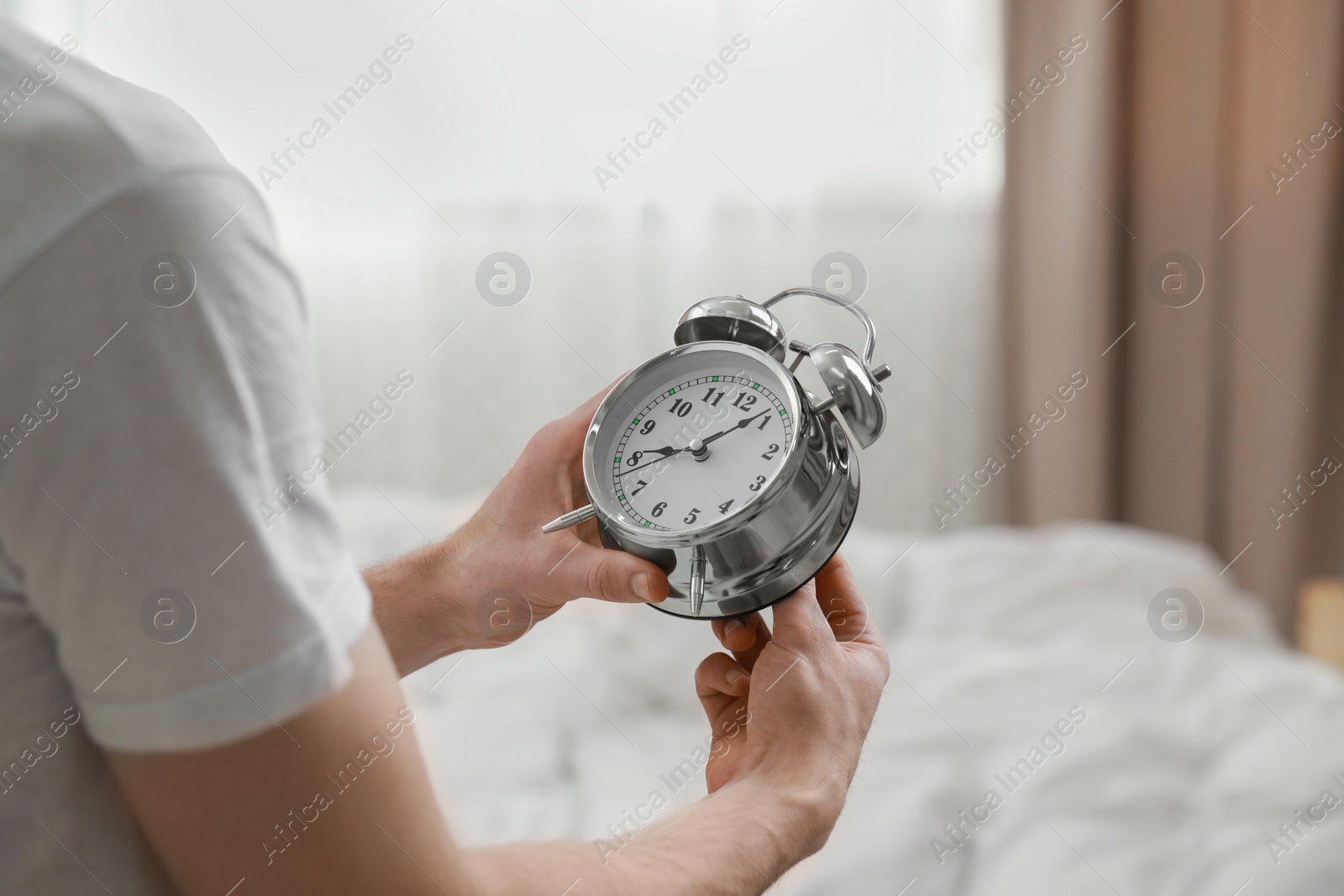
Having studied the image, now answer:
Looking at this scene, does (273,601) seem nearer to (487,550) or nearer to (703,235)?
(487,550)

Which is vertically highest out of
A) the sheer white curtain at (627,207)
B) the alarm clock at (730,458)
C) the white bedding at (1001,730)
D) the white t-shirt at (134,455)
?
the white t-shirt at (134,455)

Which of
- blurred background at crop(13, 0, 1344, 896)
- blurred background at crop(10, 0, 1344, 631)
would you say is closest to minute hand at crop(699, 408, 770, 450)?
blurred background at crop(13, 0, 1344, 896)

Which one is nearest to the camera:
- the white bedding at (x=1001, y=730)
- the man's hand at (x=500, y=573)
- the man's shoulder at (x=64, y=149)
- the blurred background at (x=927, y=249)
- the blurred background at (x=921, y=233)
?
the man's shoulder at (x=64, y=149)

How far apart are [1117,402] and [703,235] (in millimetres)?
1230

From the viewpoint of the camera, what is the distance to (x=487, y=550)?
0.78 metres

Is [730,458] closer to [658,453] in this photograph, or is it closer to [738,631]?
[658,453]

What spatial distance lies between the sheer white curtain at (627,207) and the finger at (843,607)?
5.29ft

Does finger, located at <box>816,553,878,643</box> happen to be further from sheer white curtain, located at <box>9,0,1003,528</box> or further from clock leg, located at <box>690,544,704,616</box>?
sheer white curtain, located at <box>9,0,1003,528</box>

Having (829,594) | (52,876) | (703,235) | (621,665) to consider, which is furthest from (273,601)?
(703,235)

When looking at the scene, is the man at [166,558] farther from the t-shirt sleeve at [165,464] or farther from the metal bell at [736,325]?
the metal bell at [736,325]

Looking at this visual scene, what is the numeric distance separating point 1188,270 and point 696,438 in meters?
2.27

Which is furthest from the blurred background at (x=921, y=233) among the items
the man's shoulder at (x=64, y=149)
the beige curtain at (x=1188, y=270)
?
the man's shoulder at (x=64, y=149)

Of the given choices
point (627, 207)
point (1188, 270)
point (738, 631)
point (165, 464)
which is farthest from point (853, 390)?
point (1188, 270)

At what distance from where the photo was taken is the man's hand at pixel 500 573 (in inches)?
29.7
